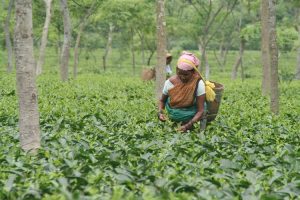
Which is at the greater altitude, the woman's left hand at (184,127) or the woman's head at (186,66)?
the woman's head at (186,66)

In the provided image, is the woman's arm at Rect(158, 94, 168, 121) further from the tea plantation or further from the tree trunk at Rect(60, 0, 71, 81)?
the tree trunk at Rect(60, 0, 71, 81)

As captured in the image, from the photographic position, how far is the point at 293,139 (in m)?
7.12

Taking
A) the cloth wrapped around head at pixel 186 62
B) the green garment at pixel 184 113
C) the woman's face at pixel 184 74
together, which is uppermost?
the cloth wrapped around head at pixel 186 62

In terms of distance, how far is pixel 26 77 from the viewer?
601cm

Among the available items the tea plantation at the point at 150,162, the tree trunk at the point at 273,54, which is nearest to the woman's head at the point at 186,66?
the tea plantation at the point at 150,162

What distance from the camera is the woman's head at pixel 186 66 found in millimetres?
7301

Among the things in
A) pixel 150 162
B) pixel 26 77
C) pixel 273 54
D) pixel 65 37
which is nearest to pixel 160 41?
pixel 273 54

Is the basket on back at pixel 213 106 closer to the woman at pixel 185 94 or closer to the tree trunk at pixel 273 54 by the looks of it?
the woman at pixel 185 94

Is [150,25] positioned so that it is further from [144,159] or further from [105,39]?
[144,159]

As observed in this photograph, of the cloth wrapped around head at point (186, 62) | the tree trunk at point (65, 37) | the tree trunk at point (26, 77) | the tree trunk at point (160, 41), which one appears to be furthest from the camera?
the tree trunk at point (65, 37)

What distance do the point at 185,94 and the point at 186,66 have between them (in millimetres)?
419

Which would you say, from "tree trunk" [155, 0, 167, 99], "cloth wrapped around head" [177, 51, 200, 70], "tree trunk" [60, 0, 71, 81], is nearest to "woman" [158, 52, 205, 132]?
"cloth wrapped around head" [177, 51, 200, 70]

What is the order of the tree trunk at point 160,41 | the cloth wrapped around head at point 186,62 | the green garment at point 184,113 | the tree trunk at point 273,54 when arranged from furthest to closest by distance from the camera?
the tree trunk at point 160,41 < the tree trunk at point 273,54 < the green garment at point 184,113 < the cloth wrapped around head at point 186,62

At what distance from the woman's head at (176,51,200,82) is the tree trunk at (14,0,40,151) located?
2.04m
